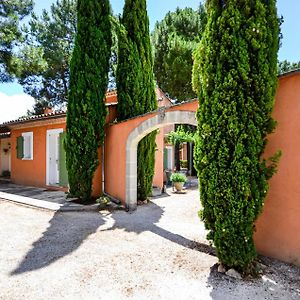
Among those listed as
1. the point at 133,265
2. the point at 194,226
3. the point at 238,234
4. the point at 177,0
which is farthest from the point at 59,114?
the point at 177,0

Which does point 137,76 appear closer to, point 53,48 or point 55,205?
point 55,205

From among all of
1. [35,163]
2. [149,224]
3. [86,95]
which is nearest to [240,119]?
[149,224]

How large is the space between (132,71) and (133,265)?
7617 millimetres

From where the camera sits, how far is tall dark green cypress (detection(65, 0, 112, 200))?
32.4 feet

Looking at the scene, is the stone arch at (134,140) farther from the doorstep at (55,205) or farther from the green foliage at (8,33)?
the green foliage at (8,33)

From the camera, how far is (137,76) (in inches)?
419

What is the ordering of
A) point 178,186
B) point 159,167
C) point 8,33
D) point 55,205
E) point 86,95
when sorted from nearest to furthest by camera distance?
point 55,205 < point 86,95 < point 178,186 < point 8,33 < point 159,167

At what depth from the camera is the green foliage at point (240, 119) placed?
14.3ft

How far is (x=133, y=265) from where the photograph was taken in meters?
4.82

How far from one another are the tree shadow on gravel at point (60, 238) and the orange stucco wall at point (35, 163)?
17.7ft

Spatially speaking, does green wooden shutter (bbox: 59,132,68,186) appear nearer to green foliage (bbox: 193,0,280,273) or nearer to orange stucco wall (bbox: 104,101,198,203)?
orange stucco wall (bbox: 104,101,198,203)

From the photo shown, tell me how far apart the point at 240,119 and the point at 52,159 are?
10.8 metres

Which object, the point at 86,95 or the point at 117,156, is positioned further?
the point at 117,156

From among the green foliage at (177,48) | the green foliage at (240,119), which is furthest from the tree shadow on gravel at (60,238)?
the green foliage at (177,48)
